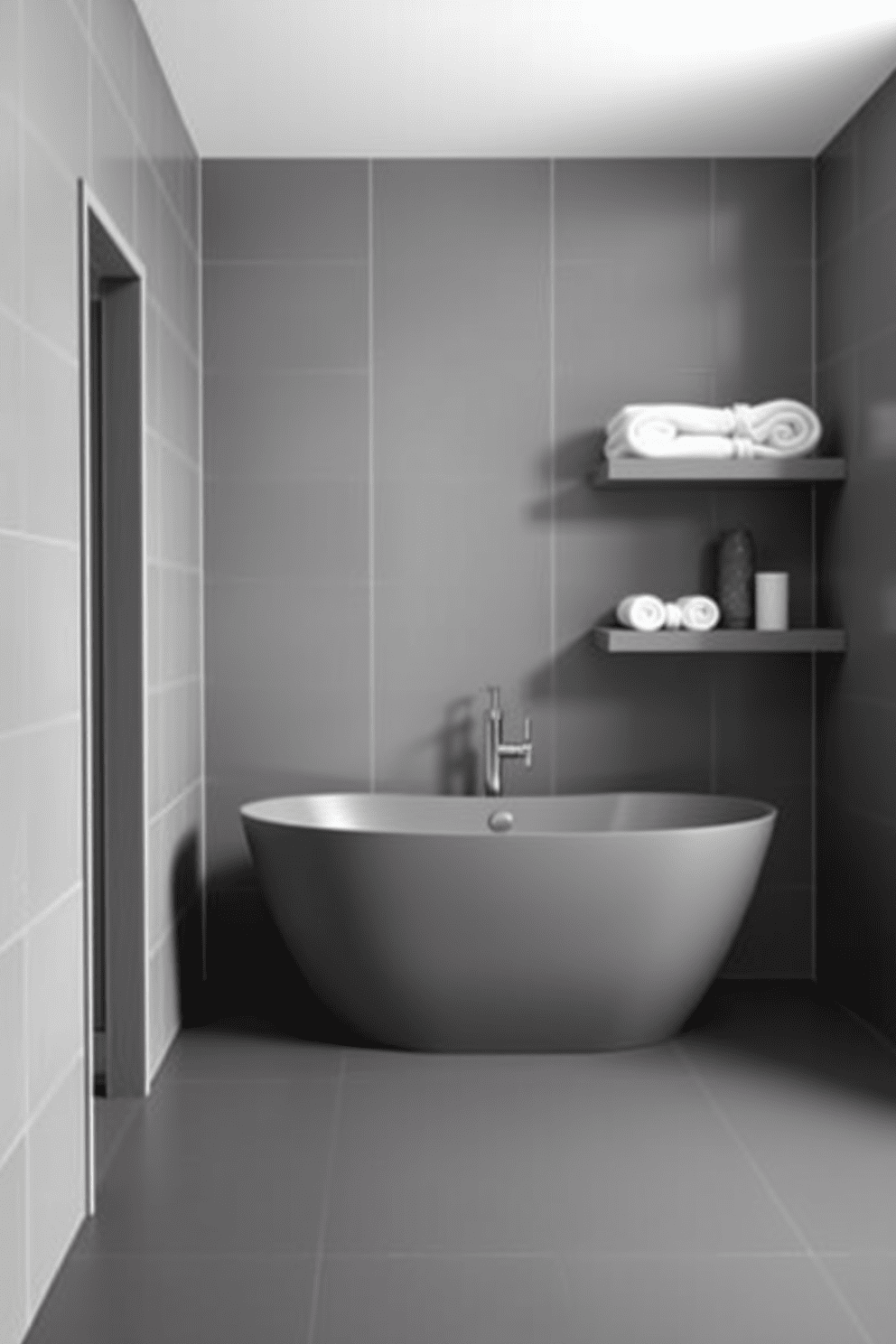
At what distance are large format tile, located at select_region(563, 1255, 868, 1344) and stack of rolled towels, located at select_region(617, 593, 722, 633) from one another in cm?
217

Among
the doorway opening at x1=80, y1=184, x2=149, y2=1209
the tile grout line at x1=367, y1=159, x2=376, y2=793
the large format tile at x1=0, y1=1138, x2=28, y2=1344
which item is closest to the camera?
the large format tile at x1=0, y1=1138, x2=28, y2=1344

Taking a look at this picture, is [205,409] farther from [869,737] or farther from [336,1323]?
[336,1323]

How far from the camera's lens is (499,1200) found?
2.94 metres

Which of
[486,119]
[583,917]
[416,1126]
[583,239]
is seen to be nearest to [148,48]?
[486,119]

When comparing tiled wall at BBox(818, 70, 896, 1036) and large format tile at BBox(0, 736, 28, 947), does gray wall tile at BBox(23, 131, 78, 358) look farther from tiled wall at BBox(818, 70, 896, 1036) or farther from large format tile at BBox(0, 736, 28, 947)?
tiled wall at BBox(818, 70, 896, 1036)

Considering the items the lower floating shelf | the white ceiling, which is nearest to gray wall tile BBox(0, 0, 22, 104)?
the white ceiling

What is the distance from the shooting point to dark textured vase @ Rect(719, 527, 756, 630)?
4.63m

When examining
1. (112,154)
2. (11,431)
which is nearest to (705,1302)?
(11,431)

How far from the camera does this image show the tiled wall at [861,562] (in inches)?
160

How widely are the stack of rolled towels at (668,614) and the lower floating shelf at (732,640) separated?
0.04 metres

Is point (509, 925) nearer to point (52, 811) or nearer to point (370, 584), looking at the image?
point (370, 584)

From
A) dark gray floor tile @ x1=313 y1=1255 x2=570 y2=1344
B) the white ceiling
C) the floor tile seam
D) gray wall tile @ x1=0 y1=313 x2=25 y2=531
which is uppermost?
the white ceiling

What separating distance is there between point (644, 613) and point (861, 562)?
0.62 meters

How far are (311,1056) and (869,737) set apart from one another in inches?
67.2
